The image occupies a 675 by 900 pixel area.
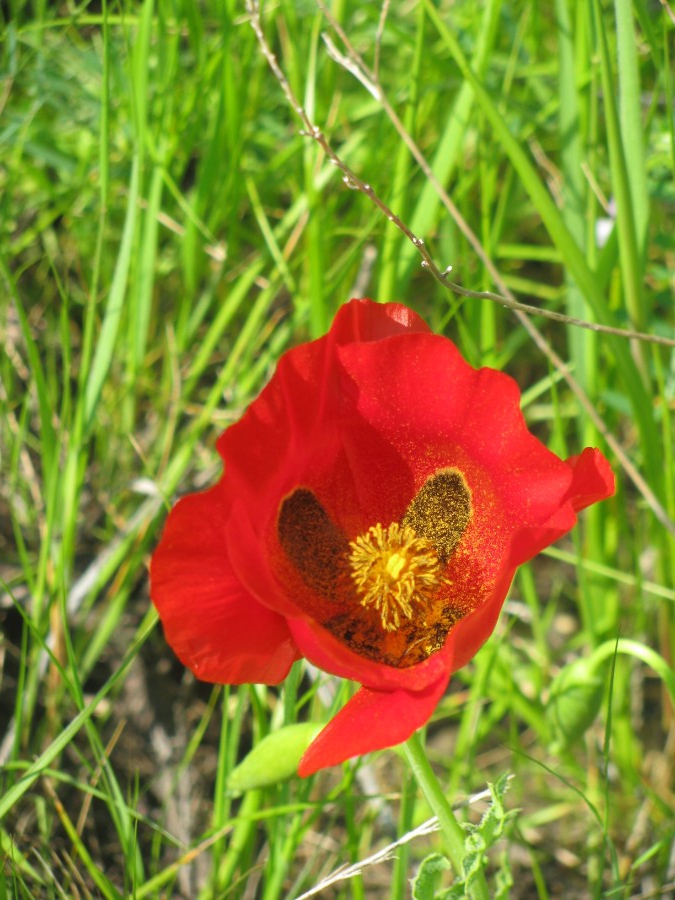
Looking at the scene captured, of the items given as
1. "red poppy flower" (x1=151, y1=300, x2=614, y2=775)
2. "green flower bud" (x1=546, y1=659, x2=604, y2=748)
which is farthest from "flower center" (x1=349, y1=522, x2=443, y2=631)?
"green flower bud" (x1=546, y1=659, x2=604, y2=748)

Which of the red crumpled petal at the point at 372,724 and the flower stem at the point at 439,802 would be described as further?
the flower stem at the point at 439,802

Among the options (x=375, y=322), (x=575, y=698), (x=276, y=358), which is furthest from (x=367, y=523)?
(x=276, y=358)

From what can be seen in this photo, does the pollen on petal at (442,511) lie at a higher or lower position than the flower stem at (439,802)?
higher

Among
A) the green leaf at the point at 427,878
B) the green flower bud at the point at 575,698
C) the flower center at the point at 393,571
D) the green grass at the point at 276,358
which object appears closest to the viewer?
the green leaf at the point at 427,878

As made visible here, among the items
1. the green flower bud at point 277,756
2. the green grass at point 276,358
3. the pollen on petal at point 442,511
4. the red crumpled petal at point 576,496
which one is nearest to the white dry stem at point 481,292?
the red crumpled petal at point 576,496

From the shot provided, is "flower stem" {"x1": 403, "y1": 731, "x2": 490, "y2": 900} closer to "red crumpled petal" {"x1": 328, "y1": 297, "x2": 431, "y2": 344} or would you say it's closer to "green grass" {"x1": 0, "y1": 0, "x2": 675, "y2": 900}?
"green grass" {"x1": 0, "y1": 0, "x2": 675, "y2": 900}

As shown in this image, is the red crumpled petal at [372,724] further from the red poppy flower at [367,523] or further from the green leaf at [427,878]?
the green leaf at [427,878]
